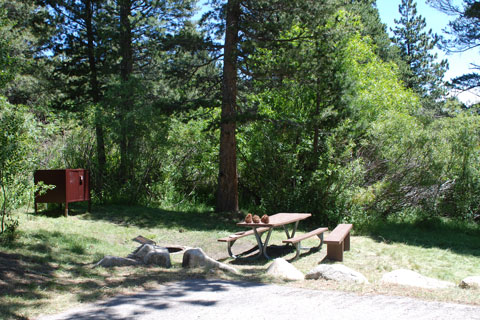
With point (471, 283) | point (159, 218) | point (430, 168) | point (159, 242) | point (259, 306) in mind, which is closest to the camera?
point (259, 306)

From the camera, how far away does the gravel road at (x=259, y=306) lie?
4.23m

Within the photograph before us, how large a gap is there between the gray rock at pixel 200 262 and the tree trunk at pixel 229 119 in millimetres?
5877

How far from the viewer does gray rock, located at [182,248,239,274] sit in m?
6.72

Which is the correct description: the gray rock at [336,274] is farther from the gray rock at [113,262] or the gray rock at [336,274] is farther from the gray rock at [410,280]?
the gray rock at [113,262]

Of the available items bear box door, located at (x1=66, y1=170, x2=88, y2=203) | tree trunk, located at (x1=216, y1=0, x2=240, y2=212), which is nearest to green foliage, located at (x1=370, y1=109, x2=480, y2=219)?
tree trunk, located at (x1=216, y1=0, x2=240, y2=212)

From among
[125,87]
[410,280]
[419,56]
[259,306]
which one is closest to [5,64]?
[259,306]

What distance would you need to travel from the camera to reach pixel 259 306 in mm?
4559

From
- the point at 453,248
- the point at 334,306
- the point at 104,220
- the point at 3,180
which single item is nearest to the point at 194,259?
the point at 334,306

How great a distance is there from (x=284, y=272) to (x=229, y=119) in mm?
6454

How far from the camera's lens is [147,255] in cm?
700

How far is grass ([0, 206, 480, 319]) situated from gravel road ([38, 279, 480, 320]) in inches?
14.6

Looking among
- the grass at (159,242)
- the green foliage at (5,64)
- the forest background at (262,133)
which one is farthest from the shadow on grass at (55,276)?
the forest background at (262,133)

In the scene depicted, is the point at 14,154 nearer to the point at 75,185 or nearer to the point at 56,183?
the point at 56,183

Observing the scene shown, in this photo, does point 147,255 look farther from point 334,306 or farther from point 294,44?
point 294,44
